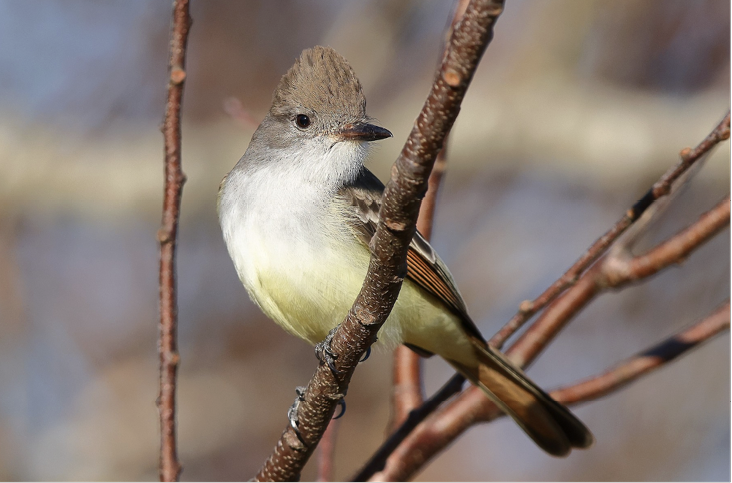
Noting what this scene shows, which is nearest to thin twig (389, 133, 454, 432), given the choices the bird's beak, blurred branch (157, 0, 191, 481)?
the bird's beak

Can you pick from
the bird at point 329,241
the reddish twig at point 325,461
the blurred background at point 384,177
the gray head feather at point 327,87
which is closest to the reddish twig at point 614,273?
the bird at point 329,241

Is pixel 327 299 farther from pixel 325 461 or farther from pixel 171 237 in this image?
pixel 171 237

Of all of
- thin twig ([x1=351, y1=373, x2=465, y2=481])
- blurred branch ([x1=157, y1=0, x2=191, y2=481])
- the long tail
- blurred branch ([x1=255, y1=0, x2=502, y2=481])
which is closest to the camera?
blurred branch ([x1=255, y1=0, x2=502, y2=481])

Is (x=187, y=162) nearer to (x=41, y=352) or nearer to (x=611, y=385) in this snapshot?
(x=41, y=352)

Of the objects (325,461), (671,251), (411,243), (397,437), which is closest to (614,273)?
(671,251)

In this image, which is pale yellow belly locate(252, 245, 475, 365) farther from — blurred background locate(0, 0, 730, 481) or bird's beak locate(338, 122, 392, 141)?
blurred background locate(0, 0, 730, 481)

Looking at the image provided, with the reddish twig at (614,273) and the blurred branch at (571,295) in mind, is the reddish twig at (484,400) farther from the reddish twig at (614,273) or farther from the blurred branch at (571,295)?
the reddish twig at (614,273)

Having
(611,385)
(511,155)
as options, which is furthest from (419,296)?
(511,155)
